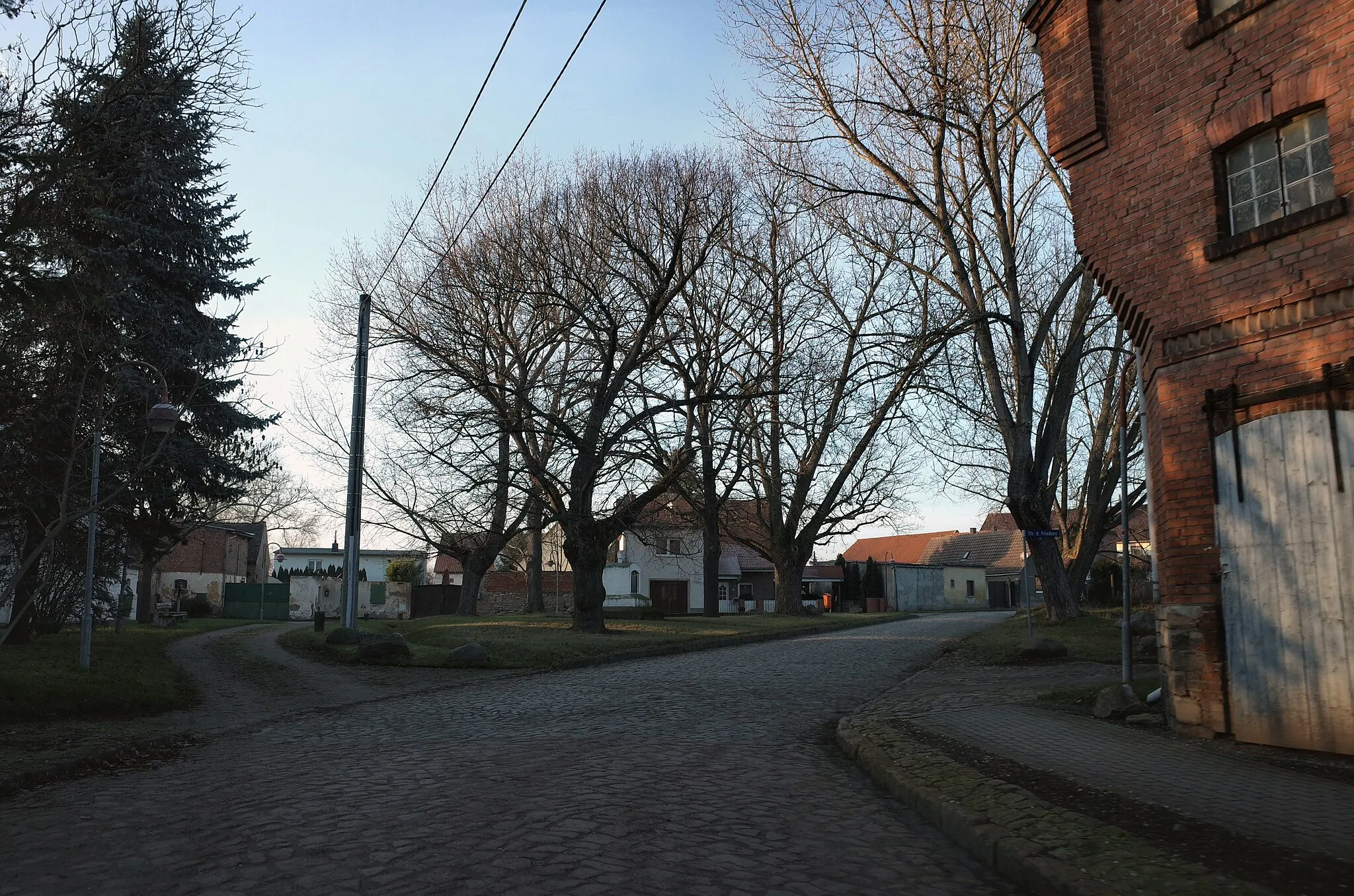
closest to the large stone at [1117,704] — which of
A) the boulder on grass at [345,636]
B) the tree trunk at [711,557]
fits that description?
the boulder on grass at [345,636]

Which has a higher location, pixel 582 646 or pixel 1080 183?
pixel 1080 183

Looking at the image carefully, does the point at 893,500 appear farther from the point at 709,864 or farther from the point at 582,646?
the point at 709,864

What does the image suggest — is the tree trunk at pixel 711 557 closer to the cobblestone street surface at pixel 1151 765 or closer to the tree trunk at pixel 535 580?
the tree trunk at pixel 535 580

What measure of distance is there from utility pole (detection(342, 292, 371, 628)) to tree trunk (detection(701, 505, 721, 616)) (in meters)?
16.5

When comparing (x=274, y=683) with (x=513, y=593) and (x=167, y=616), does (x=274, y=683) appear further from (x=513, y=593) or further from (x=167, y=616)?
(x=513, y=593)

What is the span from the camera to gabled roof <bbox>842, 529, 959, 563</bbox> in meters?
89.8

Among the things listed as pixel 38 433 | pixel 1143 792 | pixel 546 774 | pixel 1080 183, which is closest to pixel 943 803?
pixel 1143 792

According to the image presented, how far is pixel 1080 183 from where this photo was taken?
10.8 m

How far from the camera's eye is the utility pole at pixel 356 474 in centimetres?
1981

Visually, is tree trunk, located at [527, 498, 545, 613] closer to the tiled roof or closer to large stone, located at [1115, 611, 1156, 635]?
large stone, located at [1115, 611, 1156, 635]

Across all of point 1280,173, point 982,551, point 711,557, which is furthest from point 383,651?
point 982,551

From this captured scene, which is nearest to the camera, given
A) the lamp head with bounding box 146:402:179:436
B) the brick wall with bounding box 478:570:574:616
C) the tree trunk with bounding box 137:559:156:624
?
the lamp head with bounding box 146:402:179:436

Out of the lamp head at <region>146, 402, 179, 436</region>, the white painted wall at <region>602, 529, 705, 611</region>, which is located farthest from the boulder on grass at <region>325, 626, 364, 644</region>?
the white painted wall at <region>602, 529, 705, 611</region>

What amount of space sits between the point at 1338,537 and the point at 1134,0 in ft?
19.1
